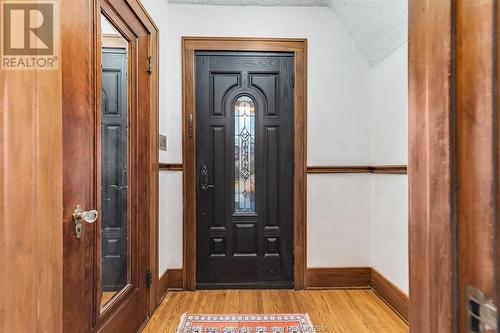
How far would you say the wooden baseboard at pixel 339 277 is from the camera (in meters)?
2.75

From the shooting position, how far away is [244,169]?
2785 mm

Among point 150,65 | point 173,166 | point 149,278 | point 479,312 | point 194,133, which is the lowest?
point 149,278

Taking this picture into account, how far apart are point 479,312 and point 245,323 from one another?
6.20ft

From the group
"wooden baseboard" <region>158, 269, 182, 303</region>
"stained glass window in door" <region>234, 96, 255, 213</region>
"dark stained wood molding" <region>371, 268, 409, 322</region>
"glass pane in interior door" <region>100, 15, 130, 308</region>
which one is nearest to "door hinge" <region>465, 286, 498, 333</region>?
"glass pane in interior door" <region>100, 15, 130, 308</region>

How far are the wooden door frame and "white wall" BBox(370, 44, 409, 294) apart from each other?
591 millimetres

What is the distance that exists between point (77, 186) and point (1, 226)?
0.63m

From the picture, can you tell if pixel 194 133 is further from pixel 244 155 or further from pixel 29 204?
pixel 29 204

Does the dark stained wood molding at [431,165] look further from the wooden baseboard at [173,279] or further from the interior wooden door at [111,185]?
the wooden baseboard at [173,279]

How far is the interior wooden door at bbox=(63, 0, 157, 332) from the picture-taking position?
4.13 ft

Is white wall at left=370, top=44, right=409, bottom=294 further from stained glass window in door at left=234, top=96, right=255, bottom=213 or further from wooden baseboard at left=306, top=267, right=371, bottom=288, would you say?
stained glass window in door at left=234, top=96, right=255, bottom=213

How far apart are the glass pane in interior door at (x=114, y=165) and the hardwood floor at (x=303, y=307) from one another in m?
0.59

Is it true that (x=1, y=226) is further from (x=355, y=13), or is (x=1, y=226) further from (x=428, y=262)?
(x=355, y=13)

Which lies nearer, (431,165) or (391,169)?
(431,165)

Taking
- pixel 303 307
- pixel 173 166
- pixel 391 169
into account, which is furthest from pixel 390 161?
pixel 173 166
